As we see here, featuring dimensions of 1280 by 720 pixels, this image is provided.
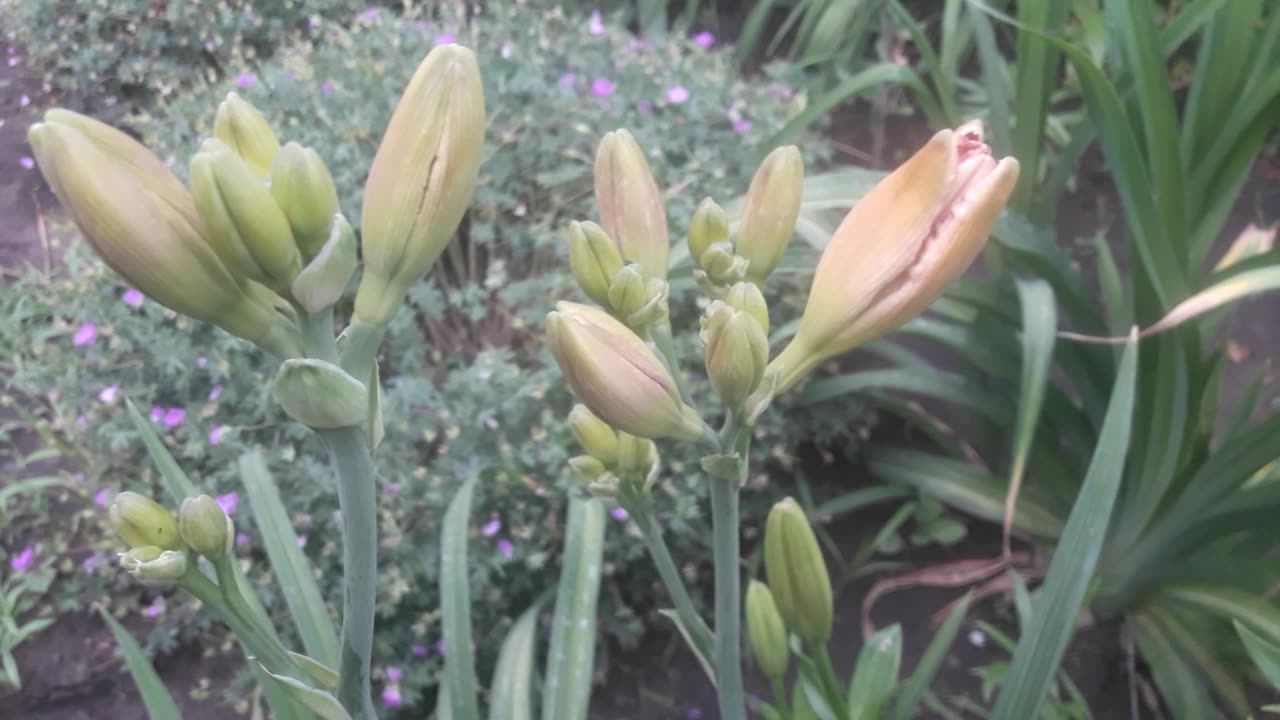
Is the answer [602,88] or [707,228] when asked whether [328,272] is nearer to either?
[707,228]

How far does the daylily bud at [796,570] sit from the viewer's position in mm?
662

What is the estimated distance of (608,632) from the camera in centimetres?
146

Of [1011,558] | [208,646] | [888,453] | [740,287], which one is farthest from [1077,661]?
[208,646]

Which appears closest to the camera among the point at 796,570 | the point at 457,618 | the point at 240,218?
the point at 240,218

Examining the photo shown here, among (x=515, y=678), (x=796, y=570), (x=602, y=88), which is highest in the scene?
(x=602, y=88)

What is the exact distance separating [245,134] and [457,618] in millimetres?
662

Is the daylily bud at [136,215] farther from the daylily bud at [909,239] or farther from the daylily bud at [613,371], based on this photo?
the daylily bud at [909,239]

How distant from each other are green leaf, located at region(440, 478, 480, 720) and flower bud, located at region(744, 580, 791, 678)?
13.2 inches

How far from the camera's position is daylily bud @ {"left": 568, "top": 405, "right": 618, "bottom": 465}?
0.63 m

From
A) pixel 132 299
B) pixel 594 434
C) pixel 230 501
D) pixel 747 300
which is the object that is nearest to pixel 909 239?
pixel 747 300

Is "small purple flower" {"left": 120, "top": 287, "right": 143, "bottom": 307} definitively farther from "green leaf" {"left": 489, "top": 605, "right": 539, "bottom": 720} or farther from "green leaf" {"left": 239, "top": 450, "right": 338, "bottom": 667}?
"green leaf" {"left": 489, "top": 605, "right": 539, "bottom": 720}

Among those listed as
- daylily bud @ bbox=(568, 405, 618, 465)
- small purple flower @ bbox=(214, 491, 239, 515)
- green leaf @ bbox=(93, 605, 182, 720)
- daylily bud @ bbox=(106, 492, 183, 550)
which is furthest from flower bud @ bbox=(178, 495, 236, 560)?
small purple flower @ bbox=(214, 491, 239, 515)

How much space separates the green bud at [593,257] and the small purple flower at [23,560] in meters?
1.42

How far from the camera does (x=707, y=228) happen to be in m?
0.59
